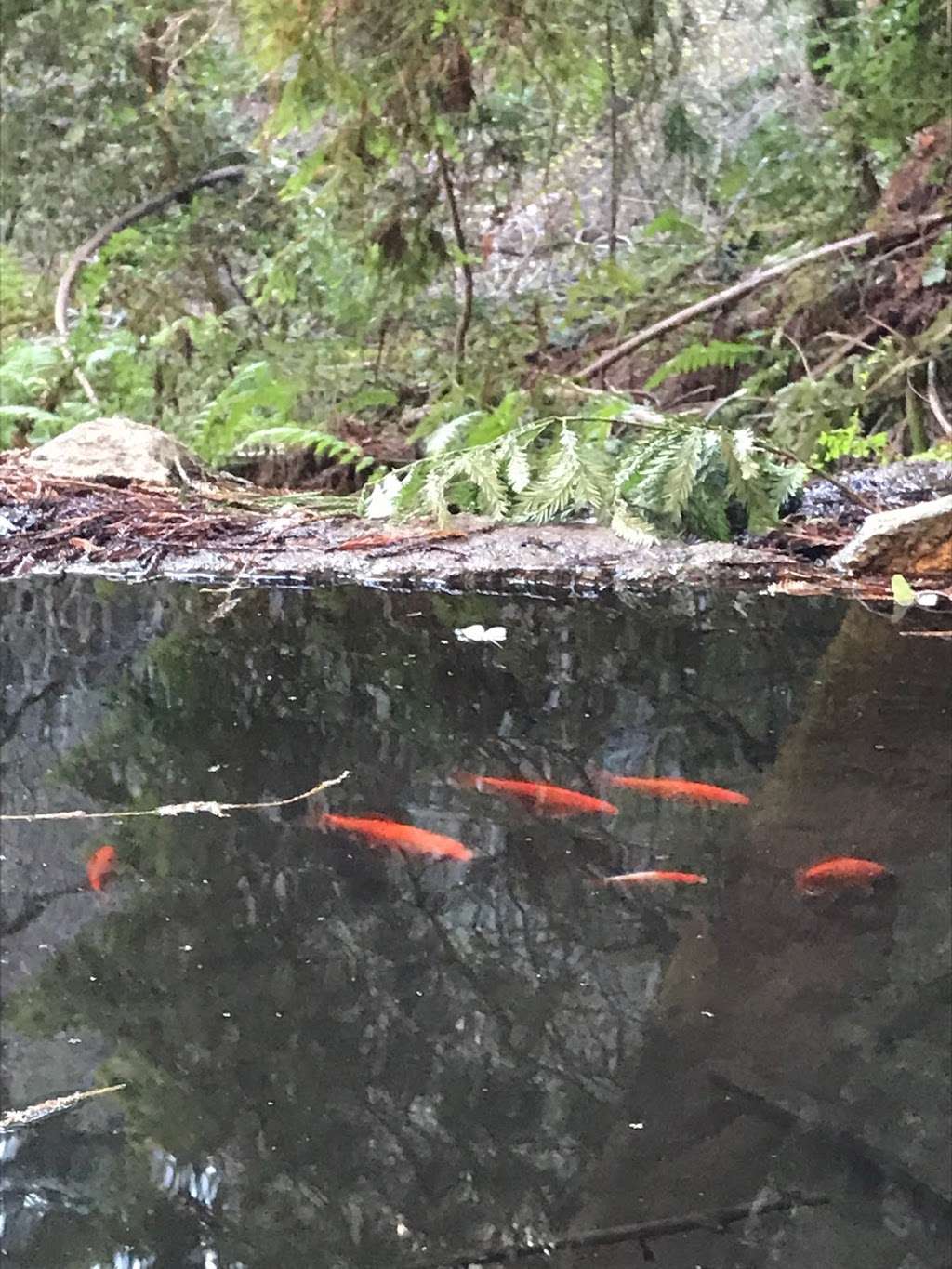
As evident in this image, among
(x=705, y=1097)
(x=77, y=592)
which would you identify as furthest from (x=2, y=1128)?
(x=77, y=592)

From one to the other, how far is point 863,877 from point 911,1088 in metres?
0.38

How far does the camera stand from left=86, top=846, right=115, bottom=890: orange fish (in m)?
1.35

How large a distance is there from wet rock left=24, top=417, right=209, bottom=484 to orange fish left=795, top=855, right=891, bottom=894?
10.6ft

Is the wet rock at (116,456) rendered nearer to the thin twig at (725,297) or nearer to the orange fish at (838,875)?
the thin twig at (725,297)

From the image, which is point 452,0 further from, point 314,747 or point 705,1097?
point 705,1097

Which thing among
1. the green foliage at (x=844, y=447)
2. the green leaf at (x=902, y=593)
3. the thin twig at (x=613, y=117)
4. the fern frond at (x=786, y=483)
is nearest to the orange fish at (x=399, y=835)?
the green leaf at (x=902, y=593)

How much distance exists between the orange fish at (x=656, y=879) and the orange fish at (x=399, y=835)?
218 millimetres

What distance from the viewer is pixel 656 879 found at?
4.43 ft

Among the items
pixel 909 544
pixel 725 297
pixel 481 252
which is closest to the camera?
pixel 909 544

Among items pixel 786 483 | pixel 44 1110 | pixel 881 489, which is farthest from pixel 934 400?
pixel 44 1110

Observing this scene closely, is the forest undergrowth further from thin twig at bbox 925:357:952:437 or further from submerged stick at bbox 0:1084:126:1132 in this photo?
submerged stick at bbox 0:1084:126:1132

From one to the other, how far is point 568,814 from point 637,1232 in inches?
28.6

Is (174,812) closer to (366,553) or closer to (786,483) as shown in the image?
(366,553)

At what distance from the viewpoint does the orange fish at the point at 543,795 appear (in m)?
1.54
